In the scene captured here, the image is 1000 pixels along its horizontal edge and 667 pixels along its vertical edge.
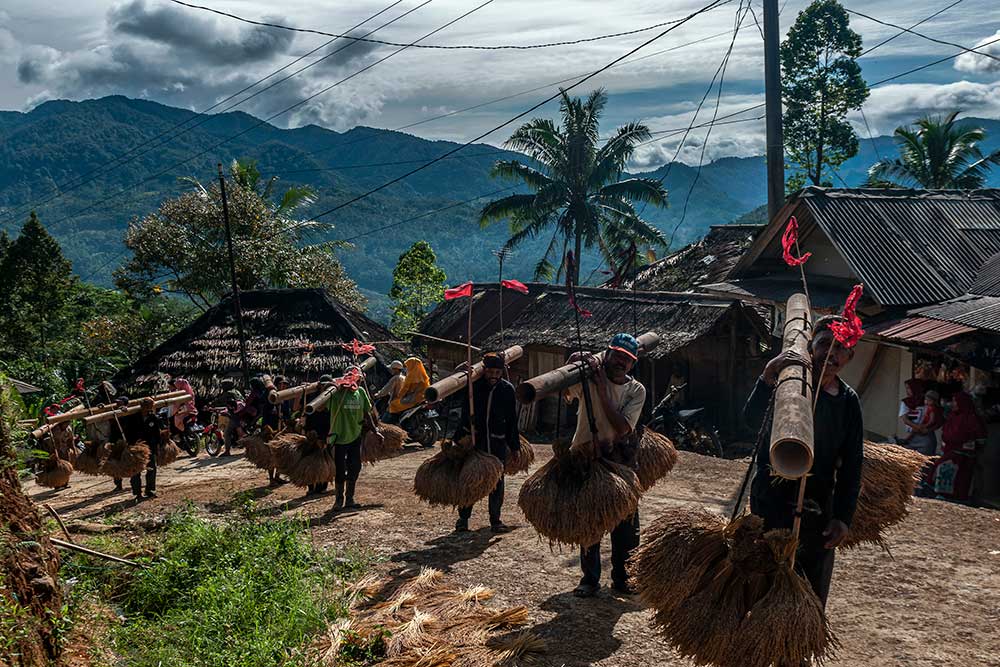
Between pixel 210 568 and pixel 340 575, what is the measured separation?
3.33ft

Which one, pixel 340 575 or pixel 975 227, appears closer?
pixel 340 575

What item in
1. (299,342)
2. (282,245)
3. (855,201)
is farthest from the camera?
(282,245)

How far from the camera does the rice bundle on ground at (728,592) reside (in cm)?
403

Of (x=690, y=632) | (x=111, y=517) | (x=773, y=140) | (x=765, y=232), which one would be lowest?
(x=111, y=517)

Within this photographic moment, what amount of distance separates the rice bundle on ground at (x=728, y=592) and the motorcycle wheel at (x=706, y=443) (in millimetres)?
11307

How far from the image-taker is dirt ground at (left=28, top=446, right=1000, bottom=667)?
18.5ft

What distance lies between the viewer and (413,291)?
3462 centimetres

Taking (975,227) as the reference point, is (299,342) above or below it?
below

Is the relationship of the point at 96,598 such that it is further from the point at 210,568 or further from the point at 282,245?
the point at 282,245

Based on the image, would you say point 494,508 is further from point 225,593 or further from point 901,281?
point 901,281

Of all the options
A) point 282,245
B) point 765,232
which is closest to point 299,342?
point 282,245

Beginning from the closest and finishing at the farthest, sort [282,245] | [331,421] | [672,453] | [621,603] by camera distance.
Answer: [621,603]
[672,453]
[331,421]
[282,245]

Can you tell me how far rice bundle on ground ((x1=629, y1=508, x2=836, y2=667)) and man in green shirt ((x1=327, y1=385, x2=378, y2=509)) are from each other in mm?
5684

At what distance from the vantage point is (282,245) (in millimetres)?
31109
